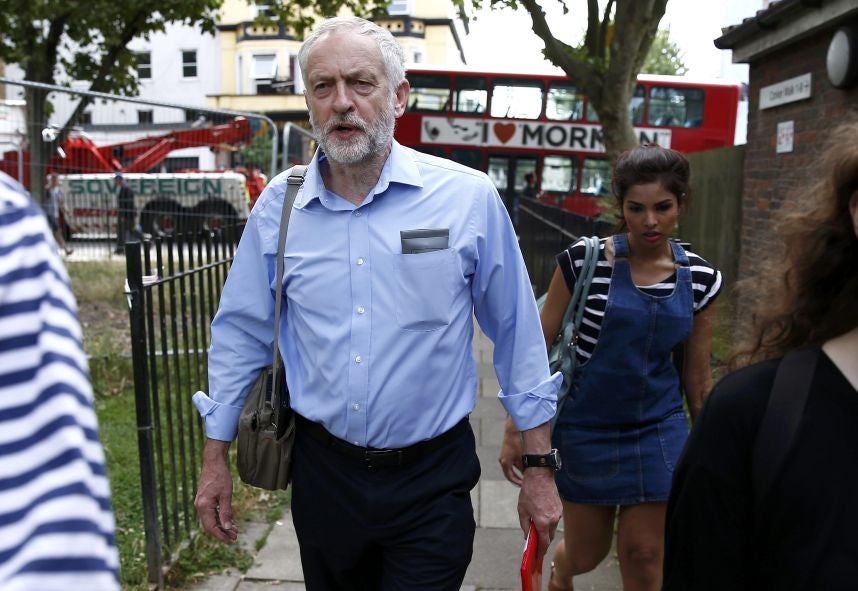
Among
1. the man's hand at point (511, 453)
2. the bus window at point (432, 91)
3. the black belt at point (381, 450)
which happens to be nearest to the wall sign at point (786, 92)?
the man's hand at point (511, 453)

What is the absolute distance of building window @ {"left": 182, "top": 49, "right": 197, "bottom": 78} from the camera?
43000 mm

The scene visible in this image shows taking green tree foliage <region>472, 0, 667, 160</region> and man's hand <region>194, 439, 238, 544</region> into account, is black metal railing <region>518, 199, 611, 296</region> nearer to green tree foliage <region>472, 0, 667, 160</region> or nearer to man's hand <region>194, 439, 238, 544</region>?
green tree foliage <region>472, 0, 667, 160</region>

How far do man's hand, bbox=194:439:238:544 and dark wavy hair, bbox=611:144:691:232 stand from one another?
155 centimetres

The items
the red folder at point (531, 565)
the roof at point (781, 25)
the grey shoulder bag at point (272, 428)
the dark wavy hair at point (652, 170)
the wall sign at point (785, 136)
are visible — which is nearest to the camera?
the red folder at point (531, 565)

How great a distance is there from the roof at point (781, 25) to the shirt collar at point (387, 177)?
16.8ft

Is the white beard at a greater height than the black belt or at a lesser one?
greater

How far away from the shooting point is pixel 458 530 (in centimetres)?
254

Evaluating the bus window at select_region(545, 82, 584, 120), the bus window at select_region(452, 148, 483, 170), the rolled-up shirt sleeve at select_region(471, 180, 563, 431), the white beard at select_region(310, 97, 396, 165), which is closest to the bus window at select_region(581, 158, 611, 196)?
the bus window at select_region(545, 82, 584, 120)

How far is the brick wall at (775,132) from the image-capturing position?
7.39 m

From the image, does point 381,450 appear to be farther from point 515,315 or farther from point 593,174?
point 593,174

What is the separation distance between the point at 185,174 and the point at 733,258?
5.89m

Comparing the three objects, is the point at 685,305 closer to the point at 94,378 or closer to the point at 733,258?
the point at 94,378

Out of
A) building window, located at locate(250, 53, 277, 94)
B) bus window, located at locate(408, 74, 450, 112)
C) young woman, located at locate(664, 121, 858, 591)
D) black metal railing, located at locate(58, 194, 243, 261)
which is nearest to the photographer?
young woman, located at locate(664, 121, 858, 591)

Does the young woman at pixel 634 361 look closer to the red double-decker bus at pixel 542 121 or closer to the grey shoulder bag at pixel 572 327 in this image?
the grey shoulder bag at pixel 572 327
